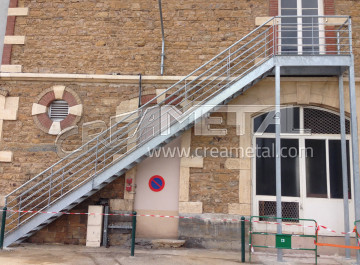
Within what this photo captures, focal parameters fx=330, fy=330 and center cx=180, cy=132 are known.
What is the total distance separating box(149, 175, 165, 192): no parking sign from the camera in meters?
7.56

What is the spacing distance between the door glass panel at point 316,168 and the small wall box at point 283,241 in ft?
5.50

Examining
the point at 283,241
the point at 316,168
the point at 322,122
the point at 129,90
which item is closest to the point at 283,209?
the point at 316,168

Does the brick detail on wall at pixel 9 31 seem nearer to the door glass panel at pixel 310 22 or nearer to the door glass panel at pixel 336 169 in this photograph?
the door glass panel at pixel 310 22

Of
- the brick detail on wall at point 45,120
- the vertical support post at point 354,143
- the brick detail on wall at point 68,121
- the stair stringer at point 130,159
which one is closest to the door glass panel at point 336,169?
the vertical support post at point 354,143

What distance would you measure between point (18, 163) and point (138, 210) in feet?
9.90

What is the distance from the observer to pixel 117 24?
8.18 meters

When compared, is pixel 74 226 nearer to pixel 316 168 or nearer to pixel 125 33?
pixel 125 33

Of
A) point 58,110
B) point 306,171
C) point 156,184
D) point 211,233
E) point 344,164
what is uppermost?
point 58,110

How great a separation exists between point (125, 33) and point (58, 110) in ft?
8.15

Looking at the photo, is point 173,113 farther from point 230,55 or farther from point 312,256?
point 312,256

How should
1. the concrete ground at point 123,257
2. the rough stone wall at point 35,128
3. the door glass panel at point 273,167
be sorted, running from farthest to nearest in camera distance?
the rough stone wall at point 35,128, the door glass panel at point 273,167, the concrete ground at point 123,257

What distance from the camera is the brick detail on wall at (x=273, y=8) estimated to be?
309 inches

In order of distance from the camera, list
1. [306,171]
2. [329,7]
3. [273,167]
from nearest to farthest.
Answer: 1. [306,171]
2. [273,167]
3. [329,7]

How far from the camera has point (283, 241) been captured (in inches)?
234
